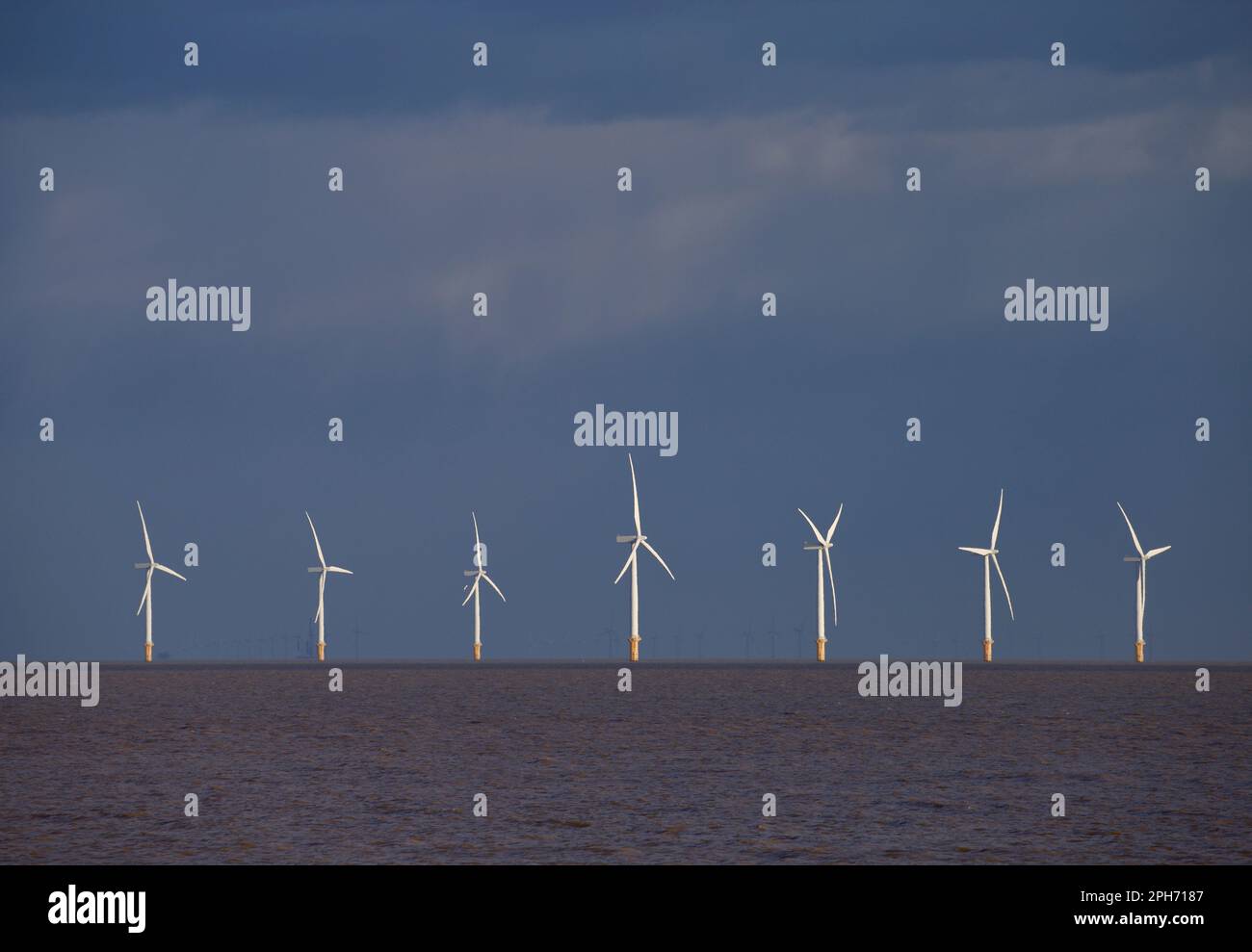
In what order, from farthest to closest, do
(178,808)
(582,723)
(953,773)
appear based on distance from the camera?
(582,723), (953,773), (178,808)

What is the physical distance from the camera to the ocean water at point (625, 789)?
46.2 meters

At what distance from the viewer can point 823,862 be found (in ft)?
143

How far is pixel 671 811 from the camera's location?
55.4 metres

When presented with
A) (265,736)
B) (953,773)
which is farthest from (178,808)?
(265,736)

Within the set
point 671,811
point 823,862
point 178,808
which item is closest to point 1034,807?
point 671,811

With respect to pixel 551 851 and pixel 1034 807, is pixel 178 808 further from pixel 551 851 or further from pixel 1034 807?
pixel 1034 807

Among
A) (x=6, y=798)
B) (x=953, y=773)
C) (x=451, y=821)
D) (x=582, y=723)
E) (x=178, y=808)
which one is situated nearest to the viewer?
(x=451, y=821)

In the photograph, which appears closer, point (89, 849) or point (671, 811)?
point (89, 849)

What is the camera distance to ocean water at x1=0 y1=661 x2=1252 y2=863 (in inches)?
1818

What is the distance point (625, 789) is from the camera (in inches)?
2483

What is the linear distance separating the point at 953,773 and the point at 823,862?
29.4 m
